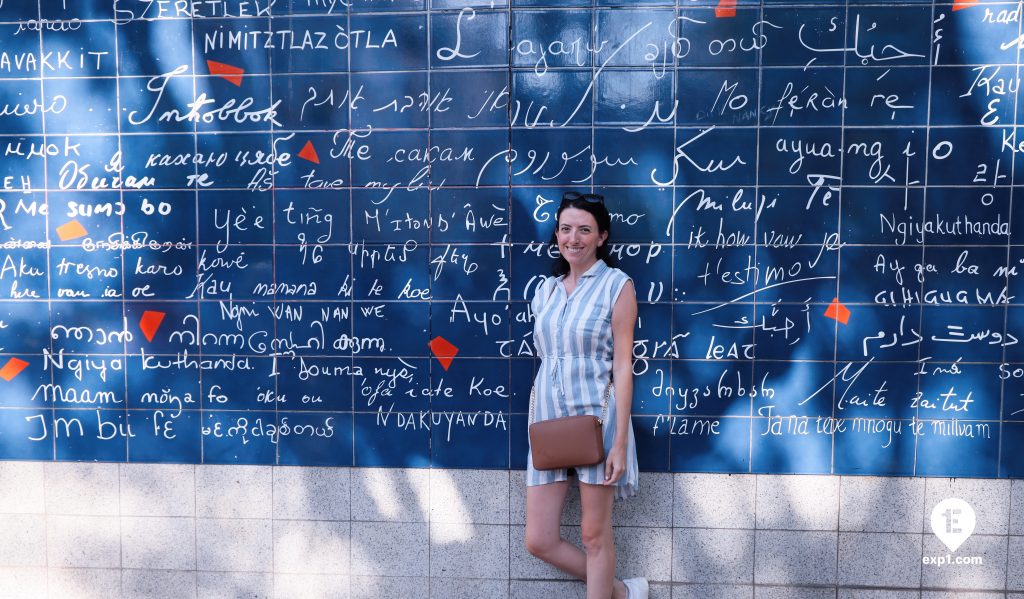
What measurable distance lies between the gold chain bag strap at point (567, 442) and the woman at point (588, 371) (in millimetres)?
110

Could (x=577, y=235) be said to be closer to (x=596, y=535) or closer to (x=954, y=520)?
(x=596, y=535)

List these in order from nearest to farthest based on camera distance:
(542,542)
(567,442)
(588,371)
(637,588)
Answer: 1. (567,442)
2. (588,371)
3. (542,542)
4. (637,588)

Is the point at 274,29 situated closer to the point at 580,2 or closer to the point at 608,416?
the point at 580,2

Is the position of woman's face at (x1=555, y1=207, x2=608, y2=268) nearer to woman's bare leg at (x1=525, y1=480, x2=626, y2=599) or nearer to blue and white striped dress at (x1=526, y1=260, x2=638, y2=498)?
blue and white striped dress at (x1=526, y1=260, x2=638, y2=498)

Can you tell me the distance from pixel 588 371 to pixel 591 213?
0.69m

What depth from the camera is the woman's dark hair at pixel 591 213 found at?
10.4 feet

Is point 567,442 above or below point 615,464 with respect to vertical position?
above

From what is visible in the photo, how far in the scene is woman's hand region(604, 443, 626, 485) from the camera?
3.16 meters

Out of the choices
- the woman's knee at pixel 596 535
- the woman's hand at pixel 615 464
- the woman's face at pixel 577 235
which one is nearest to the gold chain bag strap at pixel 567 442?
the woman's hand at pixel 615 464

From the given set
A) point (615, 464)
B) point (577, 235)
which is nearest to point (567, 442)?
point (615, 464)

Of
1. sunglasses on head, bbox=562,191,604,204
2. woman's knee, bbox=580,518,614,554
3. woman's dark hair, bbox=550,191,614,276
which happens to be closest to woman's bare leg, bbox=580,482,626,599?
woman's knee, bbox=580,518,614,554

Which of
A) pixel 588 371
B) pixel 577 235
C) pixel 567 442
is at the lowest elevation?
pixel 567 442

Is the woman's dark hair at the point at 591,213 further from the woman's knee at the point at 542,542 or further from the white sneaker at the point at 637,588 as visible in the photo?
the white sneaker at the point at 637,588

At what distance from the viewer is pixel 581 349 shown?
10.4ft
